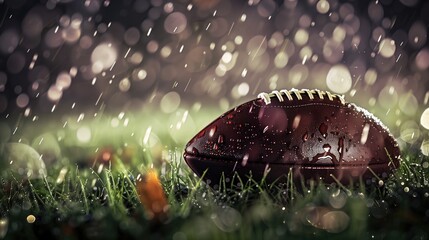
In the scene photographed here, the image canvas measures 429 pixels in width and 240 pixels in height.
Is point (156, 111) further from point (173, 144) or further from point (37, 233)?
point (37, 233)

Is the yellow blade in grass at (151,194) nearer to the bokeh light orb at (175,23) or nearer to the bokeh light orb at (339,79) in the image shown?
the bokeh light orb at (175,23)

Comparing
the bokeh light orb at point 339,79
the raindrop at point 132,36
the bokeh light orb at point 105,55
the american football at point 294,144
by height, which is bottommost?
the bokeh light orb at point 339,79

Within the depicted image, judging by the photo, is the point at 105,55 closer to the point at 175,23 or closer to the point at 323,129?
the point at 175,23

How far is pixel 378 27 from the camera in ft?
38.2

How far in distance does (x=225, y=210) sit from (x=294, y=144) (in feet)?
2.29

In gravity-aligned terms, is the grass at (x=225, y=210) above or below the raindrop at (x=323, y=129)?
below

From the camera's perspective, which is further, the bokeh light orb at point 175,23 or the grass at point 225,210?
the bokeh light orb at point 175,23

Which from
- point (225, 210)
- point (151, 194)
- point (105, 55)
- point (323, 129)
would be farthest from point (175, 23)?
point (225, 210)

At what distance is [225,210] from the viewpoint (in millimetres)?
3439

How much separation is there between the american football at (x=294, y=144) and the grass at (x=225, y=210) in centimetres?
8

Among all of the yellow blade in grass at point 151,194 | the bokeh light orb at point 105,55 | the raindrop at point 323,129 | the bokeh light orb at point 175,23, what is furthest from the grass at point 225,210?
the bokeh light orb at point 175,23

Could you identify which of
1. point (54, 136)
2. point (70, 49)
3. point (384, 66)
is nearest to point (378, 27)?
point (384, 66)

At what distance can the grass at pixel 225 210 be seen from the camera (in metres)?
3.07

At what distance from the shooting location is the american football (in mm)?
3941
